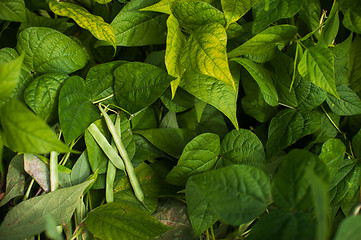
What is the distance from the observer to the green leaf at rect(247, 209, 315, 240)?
40cm

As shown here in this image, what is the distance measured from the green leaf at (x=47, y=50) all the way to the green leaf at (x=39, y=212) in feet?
0.74

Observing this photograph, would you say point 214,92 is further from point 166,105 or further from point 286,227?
point 286,227

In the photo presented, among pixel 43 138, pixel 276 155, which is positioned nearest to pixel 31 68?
pixel 43 138

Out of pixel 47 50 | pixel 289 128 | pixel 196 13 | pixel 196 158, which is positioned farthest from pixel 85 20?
pixel 289 128

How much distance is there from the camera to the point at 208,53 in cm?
58

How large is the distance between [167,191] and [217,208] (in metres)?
0.31

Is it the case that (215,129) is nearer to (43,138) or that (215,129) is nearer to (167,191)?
(167,191)

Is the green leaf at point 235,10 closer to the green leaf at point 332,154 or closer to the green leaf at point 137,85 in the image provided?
the green leaf at point 137,85

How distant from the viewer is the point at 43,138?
44cm

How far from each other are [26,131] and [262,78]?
42cm

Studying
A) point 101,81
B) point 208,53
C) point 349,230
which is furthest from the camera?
point 101,81

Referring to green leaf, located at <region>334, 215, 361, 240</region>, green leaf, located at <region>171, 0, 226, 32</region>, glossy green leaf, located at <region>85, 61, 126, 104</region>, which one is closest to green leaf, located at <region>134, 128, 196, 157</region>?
glossy green leaf, located at <region>85, 61, 126, 104</region>

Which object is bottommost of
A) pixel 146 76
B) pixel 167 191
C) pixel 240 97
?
pixel 167 191

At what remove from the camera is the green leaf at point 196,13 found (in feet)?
2.03
